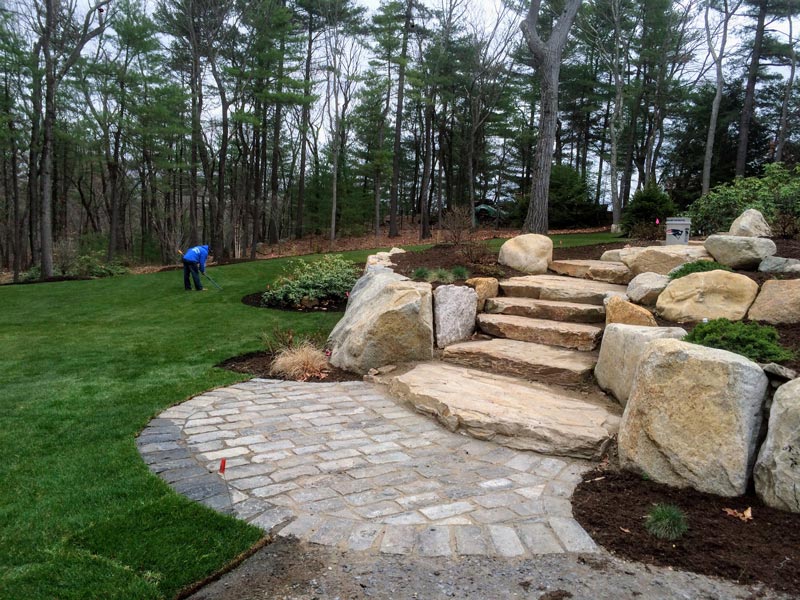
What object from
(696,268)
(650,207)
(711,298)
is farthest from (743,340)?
(650,207)

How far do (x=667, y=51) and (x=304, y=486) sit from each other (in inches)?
961

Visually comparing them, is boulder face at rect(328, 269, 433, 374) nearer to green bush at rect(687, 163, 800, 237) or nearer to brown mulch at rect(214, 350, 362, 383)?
brown mulch at rect(214, 350, 362, 383)

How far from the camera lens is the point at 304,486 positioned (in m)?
2.82

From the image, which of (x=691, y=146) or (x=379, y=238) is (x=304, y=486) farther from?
(x=691, y=146)

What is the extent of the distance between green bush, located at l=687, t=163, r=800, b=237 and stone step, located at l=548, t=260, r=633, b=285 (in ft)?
7.48

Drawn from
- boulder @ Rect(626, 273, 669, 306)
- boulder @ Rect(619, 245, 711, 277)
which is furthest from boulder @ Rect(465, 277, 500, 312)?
boulder @ Rect(619, 245, 711, 277)

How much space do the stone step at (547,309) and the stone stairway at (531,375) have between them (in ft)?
0.03

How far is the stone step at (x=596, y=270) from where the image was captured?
21.2 feet

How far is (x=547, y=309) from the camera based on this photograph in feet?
18.4

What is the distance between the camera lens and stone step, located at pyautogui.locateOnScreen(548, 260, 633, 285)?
6.46 meters

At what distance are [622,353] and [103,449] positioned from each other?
12.3 feet

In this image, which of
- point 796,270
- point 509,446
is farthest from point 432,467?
point 796,270

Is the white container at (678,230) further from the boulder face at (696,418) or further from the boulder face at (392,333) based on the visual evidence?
the boulder face at (696,418)

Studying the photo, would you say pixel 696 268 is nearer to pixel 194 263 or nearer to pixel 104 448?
pixel 104 448
